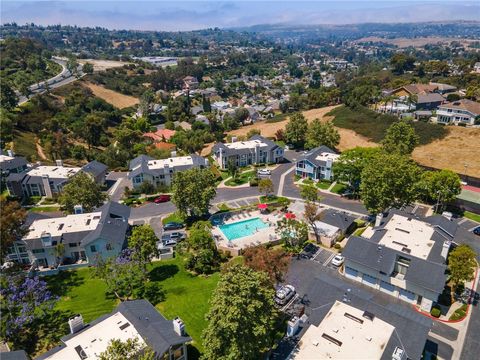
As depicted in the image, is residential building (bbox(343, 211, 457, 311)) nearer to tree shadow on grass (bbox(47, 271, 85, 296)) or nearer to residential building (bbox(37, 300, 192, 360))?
residential building (bbox(37, 300, 192, 360))

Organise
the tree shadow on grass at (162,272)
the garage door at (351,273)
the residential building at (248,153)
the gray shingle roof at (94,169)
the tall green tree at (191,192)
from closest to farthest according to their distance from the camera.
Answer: the garage door at (351,273) < the tree shadow on grass at (162,272) < the tall green tree at (191,192) < the gray shingle roof at (94,169) < the residential building at (248,153)

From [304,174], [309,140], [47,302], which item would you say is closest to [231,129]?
[309,140]

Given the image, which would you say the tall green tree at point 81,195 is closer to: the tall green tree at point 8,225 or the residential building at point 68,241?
the residential building at point 68,241

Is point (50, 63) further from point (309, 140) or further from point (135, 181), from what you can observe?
point (309, 140)

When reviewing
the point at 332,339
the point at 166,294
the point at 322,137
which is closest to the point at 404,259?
the point at 332,339

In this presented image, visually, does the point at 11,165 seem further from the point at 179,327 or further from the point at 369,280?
the point at 369,280

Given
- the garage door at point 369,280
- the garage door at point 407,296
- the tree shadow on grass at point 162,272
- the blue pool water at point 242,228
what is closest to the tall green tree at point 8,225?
the tree shadow on grass at point 162,272

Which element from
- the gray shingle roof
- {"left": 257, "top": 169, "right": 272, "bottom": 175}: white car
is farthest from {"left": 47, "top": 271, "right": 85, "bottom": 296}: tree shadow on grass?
{"left": 257, "top": 169, "right": 272, "bottom": 175}: white car
